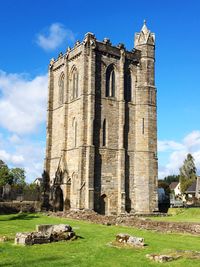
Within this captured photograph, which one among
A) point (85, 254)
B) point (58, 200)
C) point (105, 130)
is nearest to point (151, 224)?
point (85, 254)

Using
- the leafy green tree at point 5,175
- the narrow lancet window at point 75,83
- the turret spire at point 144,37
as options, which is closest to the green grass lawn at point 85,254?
the narrow lancet window at point 75,83

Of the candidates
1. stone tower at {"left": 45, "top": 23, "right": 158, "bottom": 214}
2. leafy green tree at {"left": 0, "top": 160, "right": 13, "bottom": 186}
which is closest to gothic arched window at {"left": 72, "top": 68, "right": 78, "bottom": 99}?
stone tower at {"left": 45, "top": 23, "right": 158, "bottom": 214}

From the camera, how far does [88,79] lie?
3831cm

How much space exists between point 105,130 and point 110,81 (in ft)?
18.5

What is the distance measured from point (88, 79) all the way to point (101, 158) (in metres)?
8.28

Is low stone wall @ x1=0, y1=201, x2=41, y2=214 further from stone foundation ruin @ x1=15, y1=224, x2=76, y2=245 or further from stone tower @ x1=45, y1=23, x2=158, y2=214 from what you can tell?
stone foundation ruin @ x1=15, y1=224, x2=76, y2=245

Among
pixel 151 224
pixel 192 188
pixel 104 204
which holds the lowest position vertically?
pixel 151 224

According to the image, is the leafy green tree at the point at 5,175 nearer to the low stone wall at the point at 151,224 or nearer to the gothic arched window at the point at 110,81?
the gothic arched window at the point at 110,81

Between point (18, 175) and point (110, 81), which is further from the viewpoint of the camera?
point (18, 175)

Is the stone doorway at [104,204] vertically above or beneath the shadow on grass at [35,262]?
above

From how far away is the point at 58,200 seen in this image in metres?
41.0

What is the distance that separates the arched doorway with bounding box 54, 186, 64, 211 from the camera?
134 ft

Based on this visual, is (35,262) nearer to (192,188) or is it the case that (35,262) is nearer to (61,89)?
(61,89)

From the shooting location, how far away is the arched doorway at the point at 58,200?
4075cm
